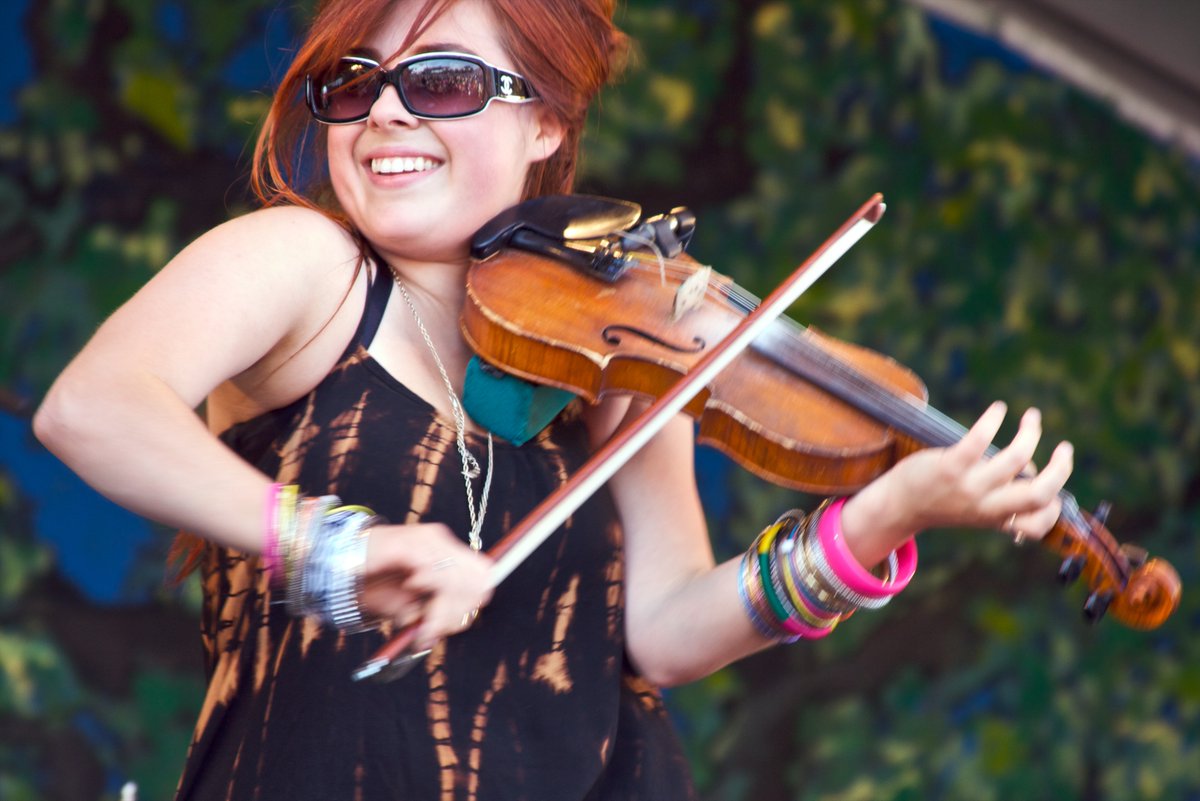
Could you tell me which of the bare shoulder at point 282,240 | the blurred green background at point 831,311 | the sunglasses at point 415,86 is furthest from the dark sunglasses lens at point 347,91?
the blurred green background at point 831,311

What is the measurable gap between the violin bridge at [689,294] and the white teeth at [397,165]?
295mm

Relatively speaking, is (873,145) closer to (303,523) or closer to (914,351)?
(914,351)

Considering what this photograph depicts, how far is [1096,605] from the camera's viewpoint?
131 cm

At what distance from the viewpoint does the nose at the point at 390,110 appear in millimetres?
1366

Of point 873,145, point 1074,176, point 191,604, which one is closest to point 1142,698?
point 1074,176

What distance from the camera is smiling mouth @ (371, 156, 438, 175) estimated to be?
4.56ft

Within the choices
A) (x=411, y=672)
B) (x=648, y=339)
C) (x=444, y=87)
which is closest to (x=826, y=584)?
(x=648, y=339)

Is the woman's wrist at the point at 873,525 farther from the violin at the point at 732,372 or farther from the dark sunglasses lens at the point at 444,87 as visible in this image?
the dark sunglasses lens at the point at 444,87

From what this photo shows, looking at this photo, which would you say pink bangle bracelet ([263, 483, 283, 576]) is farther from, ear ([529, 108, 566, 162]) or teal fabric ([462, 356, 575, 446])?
ear ([529, 108, 566, 162])

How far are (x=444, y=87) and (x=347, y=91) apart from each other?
0.10 metres

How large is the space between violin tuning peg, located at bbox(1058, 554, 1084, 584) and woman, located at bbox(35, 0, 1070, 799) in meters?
0.04

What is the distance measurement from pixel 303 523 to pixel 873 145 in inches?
85.1

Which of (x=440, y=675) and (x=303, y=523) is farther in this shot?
(x=440, y=675)

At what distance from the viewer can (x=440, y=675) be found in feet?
4.16
